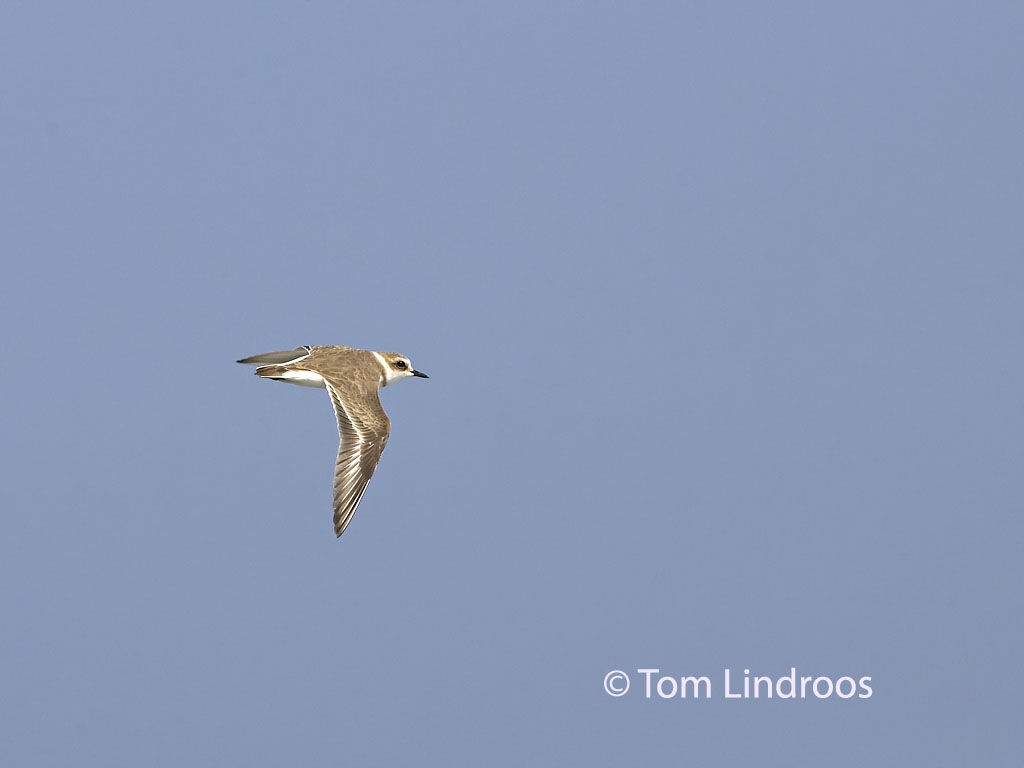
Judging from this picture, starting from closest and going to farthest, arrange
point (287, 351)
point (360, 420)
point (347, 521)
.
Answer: point (347, 521) < point (360, 420) < point (287, 351)

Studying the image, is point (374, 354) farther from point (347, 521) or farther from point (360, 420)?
point (347, 521)

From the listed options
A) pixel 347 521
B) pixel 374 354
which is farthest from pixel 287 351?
pixel 347 521

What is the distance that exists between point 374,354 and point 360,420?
3.77 metres

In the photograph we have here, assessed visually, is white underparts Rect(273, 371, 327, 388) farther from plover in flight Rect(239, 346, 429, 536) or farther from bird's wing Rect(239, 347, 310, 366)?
bird's wing Rect(239, 347, 310, 366)

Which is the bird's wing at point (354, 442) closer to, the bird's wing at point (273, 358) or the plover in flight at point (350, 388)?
the plover in flight at point (350, 388)

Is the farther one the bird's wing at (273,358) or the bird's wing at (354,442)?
the bird's wing at (273,358)

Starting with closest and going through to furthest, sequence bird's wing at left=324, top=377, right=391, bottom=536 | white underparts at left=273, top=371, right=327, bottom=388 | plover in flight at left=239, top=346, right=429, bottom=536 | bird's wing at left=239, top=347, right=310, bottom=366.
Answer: bird's wing at left=324, top=377, right=391, bottom=536, plover in flight at left=239, top=346, right=429, bottom=536, white underparts at left=273, top=371, right=327, bottom=388, bird's wing at left=239, top=347, right=310, bottom=366

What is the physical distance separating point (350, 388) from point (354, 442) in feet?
6.41

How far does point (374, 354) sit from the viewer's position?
102 ft

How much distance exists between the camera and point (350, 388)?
2855 cm

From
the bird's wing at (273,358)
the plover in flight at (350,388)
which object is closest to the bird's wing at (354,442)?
the plover in flight at (350,388)

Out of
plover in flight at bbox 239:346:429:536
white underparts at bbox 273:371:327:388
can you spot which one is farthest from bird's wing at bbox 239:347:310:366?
white underparts at bbox 273:371:327:388

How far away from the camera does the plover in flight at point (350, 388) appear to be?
85.6 ft

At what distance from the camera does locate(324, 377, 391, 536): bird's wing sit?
1015 inches
